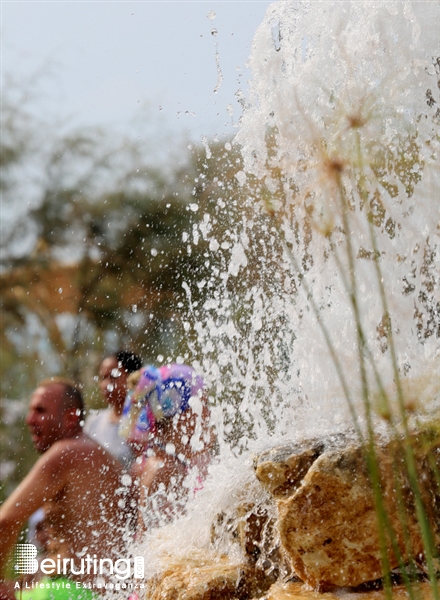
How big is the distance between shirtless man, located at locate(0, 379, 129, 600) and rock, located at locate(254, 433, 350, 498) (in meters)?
1.09

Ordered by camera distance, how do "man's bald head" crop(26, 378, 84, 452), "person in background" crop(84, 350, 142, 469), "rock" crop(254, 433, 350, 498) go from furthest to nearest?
"person in background" crop(84, 350, 142, 469)
"man's bald head" crop(26, 378, 84, 452)
"rock" crop(254, 433, 350, 498)

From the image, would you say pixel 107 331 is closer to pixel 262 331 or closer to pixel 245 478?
pixel 262 331

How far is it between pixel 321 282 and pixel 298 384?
0.38m

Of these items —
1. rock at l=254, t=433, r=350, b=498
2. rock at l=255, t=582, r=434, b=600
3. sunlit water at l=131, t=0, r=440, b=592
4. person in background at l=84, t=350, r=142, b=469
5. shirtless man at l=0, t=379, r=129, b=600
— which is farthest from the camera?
person in background at l=84, t=350, r=142, b=469

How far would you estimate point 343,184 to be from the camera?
2236 mm

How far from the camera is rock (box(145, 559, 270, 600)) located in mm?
2111

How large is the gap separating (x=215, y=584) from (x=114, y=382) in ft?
6.16

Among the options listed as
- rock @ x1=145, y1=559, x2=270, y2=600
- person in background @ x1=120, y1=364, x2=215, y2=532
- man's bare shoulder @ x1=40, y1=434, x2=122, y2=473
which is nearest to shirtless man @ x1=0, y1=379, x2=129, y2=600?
man's bare shoulder @ x1=40, y1=434, x2=122, y2=473

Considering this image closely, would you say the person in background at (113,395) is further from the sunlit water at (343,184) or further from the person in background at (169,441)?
the sunlit water at (343,184)

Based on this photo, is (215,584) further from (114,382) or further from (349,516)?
(114,382)

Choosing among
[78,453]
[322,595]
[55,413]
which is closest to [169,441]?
[78,453]

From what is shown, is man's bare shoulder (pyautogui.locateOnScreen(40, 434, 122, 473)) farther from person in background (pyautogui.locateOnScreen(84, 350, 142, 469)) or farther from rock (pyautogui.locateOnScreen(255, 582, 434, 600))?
rock (pyautogui.locateOnScreen(255, 582, 434, 600))

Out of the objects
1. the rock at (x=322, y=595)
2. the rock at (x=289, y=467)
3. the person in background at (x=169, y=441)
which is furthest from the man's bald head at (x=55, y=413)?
the rock at (x=322, y=595)

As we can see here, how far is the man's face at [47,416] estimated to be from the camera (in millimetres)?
3229
